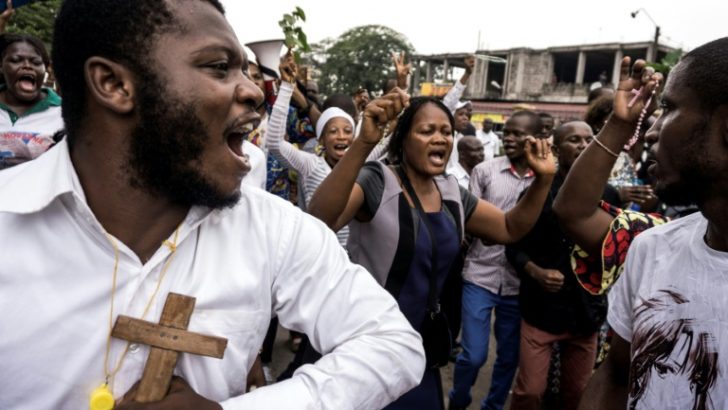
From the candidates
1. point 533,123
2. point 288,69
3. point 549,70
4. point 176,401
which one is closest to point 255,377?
point 176,401

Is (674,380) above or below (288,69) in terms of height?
below

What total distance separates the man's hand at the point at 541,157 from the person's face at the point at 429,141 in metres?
0.44

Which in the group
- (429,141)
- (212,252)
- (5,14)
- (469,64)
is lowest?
(212,252)

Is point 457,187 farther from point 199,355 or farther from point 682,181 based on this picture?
point 199,355

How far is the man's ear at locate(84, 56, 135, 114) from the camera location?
4.16 feet

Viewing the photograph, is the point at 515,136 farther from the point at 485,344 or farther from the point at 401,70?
the point at 485,344

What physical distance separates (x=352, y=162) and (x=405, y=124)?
76cm

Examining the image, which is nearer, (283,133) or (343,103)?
(283,133)

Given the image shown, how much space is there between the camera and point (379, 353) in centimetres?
133

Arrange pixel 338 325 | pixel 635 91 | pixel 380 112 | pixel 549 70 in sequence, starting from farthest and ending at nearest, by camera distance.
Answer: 1. pixel 549 70
2. pixel 380 112
3. pixel 635 91
4. pixel 338 325

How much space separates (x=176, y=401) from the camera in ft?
3.72

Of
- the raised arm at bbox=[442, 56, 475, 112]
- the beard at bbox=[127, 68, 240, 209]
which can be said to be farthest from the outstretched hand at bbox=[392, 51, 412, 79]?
the beard at bbox=[127, 68, 240, 209]

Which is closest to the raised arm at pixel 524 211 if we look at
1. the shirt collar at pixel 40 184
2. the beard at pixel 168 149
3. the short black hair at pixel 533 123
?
the short black hair at pixel 533 123

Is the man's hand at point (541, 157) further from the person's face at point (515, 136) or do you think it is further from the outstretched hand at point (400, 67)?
the person's face at point (515, 136)
